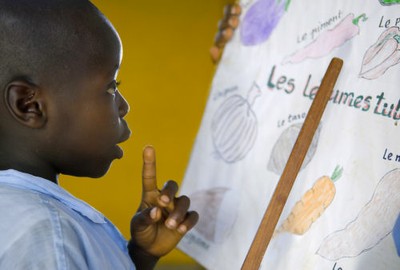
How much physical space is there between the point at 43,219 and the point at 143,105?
1677 millimetres

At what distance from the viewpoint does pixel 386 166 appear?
2.53ft

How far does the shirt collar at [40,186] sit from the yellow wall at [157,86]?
4.91 feet

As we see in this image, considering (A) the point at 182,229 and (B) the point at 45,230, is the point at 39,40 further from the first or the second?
(A) the point at 182,229

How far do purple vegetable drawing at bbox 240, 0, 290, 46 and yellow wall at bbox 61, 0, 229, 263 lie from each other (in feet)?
3.45

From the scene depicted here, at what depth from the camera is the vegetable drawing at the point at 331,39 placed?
2.92 ft

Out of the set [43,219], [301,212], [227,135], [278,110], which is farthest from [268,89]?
[43,219]

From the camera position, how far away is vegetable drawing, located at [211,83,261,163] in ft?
3.72

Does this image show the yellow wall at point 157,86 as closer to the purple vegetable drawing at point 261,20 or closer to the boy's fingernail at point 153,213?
the purple vegetable drawing at point 261,20

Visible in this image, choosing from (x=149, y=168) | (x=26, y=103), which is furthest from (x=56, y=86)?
(x=149, y=168)

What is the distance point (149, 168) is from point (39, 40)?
362 millimetres

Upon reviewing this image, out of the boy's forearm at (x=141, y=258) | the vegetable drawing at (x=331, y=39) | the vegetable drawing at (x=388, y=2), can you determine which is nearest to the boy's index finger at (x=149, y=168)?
the boy's forearm at (x=141, y=258)

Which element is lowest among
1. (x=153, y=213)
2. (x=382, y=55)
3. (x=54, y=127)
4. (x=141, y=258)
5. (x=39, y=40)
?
(x=141, y=258)

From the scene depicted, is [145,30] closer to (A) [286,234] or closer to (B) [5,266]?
(A) [286,234]

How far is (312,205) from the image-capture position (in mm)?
884
